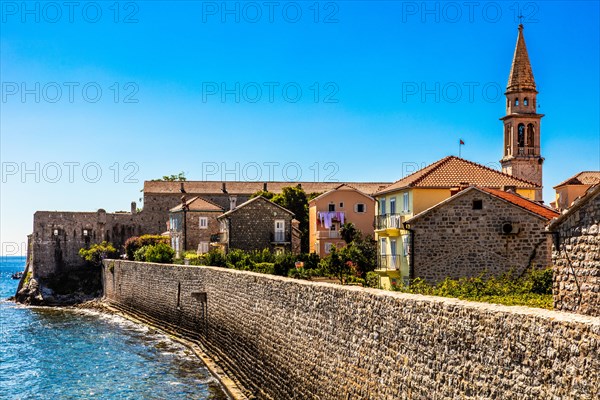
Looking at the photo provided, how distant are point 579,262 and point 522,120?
5054cm

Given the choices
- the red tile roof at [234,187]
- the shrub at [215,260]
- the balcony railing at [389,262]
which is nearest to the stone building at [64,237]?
the red tile roof at [234,187]

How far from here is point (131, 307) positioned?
49031 mm

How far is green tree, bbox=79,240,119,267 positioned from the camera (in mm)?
73438

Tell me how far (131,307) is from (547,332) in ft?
143

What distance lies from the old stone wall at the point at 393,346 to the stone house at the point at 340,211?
3859cm

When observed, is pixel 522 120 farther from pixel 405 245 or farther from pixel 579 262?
pixel 579 262

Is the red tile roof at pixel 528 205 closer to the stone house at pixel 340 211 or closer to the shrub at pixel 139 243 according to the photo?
the stone house at pixel 340 211

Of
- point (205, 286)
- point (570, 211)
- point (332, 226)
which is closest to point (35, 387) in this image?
point (205, 286)

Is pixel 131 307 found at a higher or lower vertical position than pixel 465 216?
lower

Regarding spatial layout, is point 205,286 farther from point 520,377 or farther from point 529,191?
point 520,377

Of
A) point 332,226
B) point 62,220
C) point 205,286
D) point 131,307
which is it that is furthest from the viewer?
point 62,220

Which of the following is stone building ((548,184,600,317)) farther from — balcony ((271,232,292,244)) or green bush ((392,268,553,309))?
balcony ((271,232,292,244))

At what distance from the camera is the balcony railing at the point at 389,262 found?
2978cm

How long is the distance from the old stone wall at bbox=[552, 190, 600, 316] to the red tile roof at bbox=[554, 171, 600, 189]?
37.7 metres
